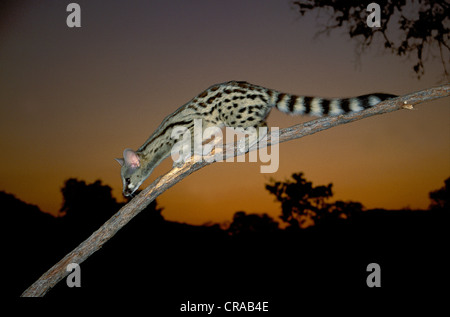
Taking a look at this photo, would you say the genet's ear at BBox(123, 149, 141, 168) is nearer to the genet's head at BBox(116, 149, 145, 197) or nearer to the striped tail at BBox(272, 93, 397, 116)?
the genet's head at BBox(116, 149, 145, 197)

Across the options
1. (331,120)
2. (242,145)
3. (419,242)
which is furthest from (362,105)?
(419,242)

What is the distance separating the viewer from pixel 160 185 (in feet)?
15.4

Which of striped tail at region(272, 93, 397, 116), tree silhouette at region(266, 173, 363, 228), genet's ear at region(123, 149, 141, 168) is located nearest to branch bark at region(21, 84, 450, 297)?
striped tail at region(272, 93, 397, 116)

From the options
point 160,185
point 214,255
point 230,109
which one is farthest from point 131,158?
point 214,255

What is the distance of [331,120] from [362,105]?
45cm

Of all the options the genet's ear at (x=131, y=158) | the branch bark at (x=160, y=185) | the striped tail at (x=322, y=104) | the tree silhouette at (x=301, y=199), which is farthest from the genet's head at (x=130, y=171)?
the tree silhouette at (x=301, y=199)

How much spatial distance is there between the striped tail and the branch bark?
123mm

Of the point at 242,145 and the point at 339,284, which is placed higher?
the point at 242,145

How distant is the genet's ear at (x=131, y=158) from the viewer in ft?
18.1

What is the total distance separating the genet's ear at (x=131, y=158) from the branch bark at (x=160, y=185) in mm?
956

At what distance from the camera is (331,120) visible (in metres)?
4.79

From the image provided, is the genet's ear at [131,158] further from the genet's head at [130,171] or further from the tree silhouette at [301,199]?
the tree silhouette at [301,199]

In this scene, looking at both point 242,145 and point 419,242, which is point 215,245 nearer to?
point 419,242

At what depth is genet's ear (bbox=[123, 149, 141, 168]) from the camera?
550 centimetres
